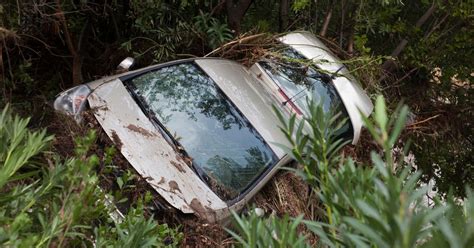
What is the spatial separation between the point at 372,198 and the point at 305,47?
4.35 m

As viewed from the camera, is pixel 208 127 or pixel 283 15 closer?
pixel 208 127

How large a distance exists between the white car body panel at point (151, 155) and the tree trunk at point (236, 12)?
104 inches

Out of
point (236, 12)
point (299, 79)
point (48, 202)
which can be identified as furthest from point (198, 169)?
point (236, 12)

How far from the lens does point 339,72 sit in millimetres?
5379

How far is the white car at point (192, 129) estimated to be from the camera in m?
3.64

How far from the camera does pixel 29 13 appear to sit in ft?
16.2

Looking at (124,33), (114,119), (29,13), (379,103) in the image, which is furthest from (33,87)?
(379,103)

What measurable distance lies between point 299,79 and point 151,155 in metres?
1.99

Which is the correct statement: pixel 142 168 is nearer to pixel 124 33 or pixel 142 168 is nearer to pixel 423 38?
pixel 124 33

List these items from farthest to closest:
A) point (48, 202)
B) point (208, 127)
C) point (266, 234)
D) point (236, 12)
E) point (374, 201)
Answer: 1. point (236, 12)
2. point (208, 127)
3. point (48, 202)
4. point (266, 234)
5. point (374, 201)

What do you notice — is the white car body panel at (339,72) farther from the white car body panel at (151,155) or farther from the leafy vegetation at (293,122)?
the white car body panel at (151,155)

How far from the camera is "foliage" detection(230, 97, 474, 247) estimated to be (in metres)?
1.01

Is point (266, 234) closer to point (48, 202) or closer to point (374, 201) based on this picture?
point (374, 201)

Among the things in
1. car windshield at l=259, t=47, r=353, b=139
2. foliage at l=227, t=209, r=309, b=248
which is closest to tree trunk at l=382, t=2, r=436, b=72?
car windshield at l=259, t=47, r=353, b=139
